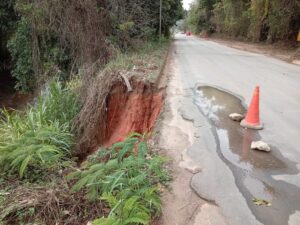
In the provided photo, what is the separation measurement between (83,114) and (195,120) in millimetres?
2575

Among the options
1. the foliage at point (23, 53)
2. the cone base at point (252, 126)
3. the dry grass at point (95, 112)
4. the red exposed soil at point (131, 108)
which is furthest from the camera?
the foliage at point (23, 53)

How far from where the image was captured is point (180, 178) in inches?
131

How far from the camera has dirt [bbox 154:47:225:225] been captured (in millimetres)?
2625

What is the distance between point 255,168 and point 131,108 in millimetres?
3578

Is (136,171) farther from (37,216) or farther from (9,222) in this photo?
(9,222)

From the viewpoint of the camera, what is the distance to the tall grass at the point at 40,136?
3.55 metres

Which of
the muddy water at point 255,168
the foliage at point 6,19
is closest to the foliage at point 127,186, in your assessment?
the muddy water at point 255,168

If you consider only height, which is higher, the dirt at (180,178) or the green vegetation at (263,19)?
the green vegetation at (263,19)

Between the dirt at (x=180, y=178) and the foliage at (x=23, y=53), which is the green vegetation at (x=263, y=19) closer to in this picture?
the foliage at (x=23, y=53)

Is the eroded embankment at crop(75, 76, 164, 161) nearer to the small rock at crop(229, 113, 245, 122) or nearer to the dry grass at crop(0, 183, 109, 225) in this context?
the small rock at crop(229, 113, 245, 122)

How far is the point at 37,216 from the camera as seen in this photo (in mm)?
2641

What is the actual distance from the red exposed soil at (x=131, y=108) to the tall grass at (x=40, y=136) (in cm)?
93

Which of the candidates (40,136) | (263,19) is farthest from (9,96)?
(263,19)

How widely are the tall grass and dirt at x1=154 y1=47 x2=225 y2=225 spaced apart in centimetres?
168
